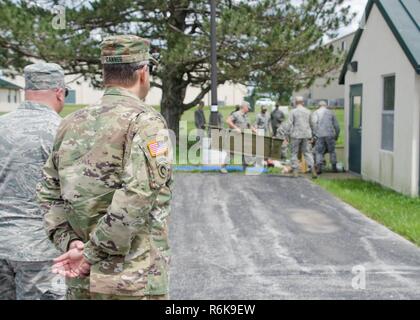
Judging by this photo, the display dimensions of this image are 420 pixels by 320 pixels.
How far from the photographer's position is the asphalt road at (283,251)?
5.31 meters

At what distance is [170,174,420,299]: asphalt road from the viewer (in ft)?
17.4

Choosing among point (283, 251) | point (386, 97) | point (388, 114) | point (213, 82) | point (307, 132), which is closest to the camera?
point (283, 251)

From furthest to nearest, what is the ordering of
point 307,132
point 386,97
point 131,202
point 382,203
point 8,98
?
point 8,98 → point 307,132 → point 386,97 → point 382,203 → point 131,202

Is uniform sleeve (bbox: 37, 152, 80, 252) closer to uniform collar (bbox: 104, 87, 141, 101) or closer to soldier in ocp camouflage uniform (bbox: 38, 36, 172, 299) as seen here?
soldier in ocp camouflage uniform (bbox: 38, 36, 172, 299)

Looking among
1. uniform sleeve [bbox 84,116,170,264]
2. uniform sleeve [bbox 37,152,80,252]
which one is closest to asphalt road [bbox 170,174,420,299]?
uniform sleeve [bbox 37,152,80,252]

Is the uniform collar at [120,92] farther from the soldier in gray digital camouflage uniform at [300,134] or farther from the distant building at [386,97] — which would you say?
the soldier in gray digital camouflage uniform at [300,134]

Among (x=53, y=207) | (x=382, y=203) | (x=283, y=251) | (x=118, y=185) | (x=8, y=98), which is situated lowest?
(x=283, y=251)

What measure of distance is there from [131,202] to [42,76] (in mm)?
1413

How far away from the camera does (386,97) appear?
37.6 ft

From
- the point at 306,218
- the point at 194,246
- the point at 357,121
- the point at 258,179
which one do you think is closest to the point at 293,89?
the point at 357,121

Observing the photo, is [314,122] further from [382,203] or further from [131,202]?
[131,202]

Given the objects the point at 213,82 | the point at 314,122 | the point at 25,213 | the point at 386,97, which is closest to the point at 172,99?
the point at 213,82

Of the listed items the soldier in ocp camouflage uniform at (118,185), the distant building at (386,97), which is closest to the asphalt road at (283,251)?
the distant building at (386,97)
